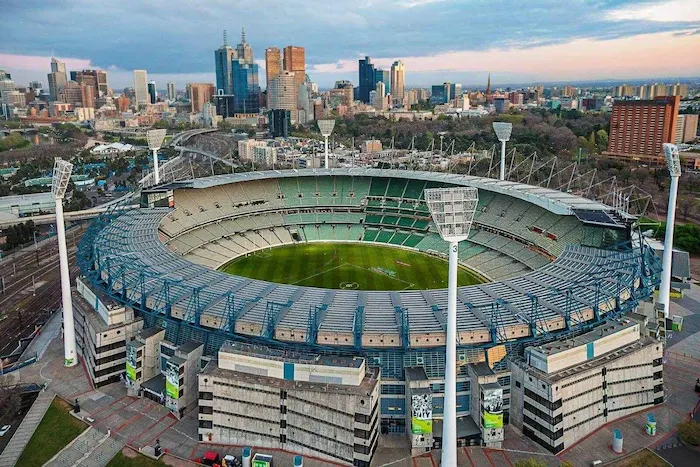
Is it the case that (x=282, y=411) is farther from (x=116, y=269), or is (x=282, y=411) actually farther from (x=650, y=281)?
(x=650, y=281)

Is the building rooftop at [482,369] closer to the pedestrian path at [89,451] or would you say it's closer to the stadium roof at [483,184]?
the pedestrian path at [89,451]

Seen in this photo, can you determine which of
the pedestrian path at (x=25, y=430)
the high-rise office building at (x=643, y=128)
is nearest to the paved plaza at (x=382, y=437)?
the pedestrian path at (x=25, y=430)

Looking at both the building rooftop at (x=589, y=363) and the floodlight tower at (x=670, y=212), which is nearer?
the building rooftop at (x=589, y=363)

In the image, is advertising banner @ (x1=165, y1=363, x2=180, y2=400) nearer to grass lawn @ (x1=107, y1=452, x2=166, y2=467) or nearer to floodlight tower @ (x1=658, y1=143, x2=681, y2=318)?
grass lawn @ (x1=107, y1=452, x2=166, y2=467)

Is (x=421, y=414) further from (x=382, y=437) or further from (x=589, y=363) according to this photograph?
(x=589, y=363)

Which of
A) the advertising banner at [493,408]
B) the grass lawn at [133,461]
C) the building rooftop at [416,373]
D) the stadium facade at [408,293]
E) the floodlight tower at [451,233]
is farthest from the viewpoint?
the stadium facade at [408,293]

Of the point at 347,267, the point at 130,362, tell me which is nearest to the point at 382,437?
the point at 130,362
